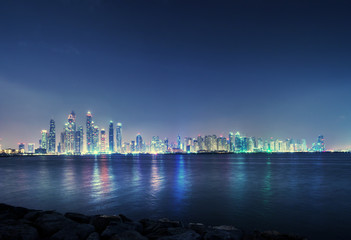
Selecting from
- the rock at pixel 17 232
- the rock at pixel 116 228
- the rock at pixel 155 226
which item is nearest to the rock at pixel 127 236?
the rock at pixel 116 228

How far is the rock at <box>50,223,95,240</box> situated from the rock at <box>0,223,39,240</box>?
2.58ft

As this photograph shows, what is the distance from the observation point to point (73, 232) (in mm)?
8914

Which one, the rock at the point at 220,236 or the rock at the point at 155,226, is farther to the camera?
the rock at the point at 155,226

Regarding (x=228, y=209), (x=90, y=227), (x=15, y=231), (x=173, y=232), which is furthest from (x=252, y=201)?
(x=15, y=231)

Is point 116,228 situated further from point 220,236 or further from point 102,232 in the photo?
point 220,236

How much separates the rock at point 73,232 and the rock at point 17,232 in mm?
786

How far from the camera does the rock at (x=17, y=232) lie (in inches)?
328

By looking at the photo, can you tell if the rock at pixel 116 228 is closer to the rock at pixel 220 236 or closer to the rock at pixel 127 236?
the rock at pixel 127 236

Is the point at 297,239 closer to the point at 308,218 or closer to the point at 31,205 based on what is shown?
the point at 308,218

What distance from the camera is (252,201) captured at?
20312mm

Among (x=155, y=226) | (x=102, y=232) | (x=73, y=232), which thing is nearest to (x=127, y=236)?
(x=102, y=232)

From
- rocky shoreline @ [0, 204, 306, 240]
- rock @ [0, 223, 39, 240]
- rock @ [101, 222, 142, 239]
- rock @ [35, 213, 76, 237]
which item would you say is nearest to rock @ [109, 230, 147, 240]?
rocky shoreline @ [0, 204, 306, 240]

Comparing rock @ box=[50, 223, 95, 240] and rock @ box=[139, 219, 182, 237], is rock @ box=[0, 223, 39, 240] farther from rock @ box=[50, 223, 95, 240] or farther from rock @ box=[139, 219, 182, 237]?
rock @ box=[139, 219, 182, 237]

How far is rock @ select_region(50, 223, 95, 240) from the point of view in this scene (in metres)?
8.66
